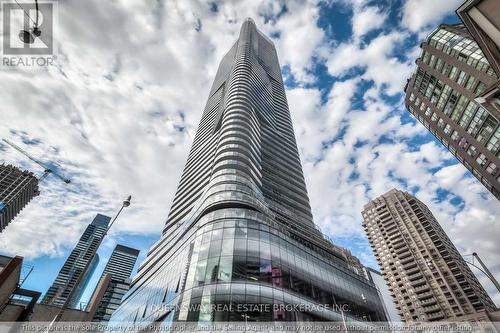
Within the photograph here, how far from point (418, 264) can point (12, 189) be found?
18756 centimetres

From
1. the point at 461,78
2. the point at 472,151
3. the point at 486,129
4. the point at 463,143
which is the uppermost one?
the point at 461,78

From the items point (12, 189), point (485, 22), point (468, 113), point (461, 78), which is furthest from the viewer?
point (12, 189)

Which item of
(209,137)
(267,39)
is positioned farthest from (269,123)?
(267,39)

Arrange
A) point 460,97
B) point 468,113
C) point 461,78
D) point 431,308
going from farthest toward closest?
point 431,308, point 460,97, point 468,113, point 461,78

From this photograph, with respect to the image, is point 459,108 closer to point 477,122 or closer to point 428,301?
point 477,122

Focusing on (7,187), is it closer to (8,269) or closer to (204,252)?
(8,269)

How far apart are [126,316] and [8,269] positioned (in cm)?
2289

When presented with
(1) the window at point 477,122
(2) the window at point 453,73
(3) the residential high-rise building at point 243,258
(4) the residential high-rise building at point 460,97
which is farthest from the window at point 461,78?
(3) the residential high-rise building at point 243,258

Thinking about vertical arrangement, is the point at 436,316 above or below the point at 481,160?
below

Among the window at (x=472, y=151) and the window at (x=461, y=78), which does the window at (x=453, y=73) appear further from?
the window at (x=472, y=151)

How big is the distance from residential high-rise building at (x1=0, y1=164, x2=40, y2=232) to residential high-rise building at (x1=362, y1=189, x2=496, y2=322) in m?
174

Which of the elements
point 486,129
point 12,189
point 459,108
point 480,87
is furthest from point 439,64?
point 12,189

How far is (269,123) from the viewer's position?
73.6m

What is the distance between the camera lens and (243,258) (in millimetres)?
26125
